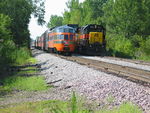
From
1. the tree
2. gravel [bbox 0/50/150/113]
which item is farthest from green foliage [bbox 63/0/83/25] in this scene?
gravel [bbox 0/50/150/113]

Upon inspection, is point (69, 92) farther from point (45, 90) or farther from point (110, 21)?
point (110, 21)

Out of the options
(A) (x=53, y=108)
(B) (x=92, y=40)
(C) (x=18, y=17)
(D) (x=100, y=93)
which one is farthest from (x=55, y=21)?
(A) (x=53, y=108)

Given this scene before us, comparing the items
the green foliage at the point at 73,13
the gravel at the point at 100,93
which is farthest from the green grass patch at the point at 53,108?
the green foliage at the point at 73,13

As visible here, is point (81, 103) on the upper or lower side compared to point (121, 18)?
lower

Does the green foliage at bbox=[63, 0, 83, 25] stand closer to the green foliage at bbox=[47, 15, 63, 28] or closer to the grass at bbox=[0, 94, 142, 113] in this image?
the green foliage at bbox=[47, 15, 63, 28]

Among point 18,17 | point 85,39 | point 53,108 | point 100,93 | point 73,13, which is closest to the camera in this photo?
point 53,108

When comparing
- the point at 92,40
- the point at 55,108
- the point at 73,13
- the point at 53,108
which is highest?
the point at 73,13

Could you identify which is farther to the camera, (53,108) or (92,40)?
(92,40)

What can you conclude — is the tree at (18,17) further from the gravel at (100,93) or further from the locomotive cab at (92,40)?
the gravel at (100,93)

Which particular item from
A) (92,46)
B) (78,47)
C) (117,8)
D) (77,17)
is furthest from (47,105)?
(77,17)

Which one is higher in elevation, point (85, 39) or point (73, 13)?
point (73, 13)

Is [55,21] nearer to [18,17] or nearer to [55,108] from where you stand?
[18,17]

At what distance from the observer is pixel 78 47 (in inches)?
1344

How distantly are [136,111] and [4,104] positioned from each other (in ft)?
12.0
